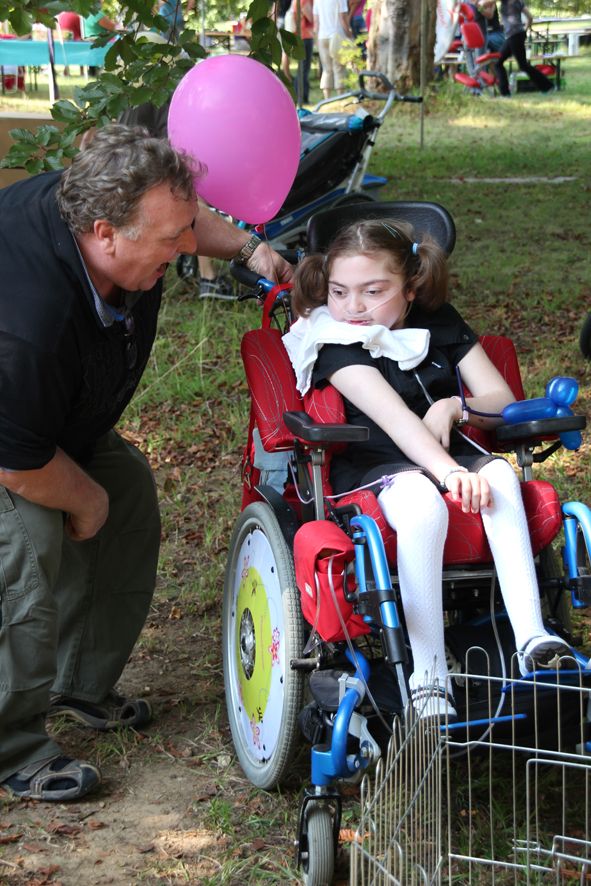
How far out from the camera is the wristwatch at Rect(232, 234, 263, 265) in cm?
337

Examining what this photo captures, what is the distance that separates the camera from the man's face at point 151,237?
2.58m

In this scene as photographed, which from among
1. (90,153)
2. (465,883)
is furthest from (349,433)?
(465,883)

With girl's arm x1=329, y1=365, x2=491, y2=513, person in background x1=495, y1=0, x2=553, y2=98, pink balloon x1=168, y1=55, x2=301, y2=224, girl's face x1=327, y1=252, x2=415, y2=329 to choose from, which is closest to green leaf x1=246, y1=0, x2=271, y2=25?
pink balloon x1=168, y1=55, x2=301, y2=224

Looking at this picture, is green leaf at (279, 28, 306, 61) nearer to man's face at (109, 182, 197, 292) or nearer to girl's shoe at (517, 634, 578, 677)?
man's face at (109, 182, 197, 292)

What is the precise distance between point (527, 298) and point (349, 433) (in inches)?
194

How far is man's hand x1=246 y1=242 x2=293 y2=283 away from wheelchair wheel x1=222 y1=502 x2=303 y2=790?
0.74 metres

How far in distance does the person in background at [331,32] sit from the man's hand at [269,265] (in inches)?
497

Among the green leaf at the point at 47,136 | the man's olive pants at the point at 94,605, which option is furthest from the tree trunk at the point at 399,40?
the man's olive pants at the point at 94,605

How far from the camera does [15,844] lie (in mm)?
2883

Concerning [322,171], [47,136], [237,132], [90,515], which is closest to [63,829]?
[90,515]

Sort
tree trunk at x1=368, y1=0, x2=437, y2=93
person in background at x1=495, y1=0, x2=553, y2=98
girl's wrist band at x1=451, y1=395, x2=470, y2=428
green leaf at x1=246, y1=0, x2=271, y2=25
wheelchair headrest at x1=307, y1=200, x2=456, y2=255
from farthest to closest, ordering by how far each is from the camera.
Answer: person in background at x1=495, y1=0, x2=553, y2=98, tree trunk at x1=368, y1=0, x2=437, y2=93, green leaf at x1=246, y1=0, x2=271, y2=25, wheelchair headrest at x1=307, y1=200, x2=456, y2=255, girl's wrist band at x1=451, y1=395, x2=470, y2=428

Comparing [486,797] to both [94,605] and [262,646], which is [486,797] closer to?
[262,646]

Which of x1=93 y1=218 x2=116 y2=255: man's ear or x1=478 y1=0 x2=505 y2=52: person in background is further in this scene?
x1=478 y1=0 x2=505 y2=52: person in background

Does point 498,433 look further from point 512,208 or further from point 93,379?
point 512,208
